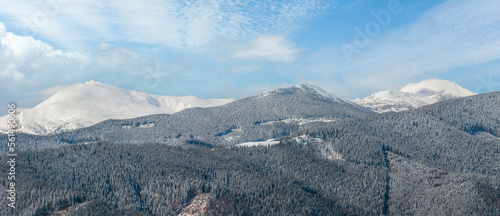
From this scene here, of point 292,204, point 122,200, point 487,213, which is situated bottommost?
point 487,213

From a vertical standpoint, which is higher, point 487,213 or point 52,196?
point 52,196

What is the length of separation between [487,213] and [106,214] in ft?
604

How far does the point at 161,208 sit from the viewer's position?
611 feet

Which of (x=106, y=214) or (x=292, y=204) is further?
(x=292, y=204)

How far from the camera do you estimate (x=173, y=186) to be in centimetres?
19675

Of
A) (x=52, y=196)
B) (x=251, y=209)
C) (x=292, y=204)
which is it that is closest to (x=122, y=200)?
(x=52, y=196)

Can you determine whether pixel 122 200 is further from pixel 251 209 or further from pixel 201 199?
pixel 251 209

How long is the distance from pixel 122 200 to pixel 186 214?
37.2 m

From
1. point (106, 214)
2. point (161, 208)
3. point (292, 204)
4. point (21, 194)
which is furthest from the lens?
point (292, 204)

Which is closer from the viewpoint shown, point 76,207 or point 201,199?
point 76,207

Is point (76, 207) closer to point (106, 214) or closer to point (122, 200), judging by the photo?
point (106, 214)

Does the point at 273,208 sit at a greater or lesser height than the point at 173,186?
lesser

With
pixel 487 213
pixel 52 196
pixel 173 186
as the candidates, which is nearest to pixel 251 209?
pixel 173 186

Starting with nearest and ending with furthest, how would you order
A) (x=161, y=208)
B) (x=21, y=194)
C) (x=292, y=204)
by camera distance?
(x=21, y=194), (x=161, y=208), (x=292, y=204)
